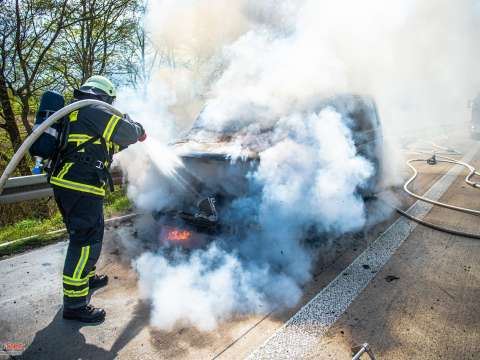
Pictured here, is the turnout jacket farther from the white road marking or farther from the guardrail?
the guardrail

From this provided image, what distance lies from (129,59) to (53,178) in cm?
845

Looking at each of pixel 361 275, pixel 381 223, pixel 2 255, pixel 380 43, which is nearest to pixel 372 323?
pixel 361 275

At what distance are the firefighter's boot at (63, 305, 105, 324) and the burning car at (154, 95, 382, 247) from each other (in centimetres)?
135

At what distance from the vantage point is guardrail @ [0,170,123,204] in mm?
4453

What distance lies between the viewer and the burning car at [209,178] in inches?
145

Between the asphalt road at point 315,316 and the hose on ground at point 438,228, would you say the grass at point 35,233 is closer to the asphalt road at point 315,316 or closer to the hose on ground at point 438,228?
the asphalt road at point 315,316

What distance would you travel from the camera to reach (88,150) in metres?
2.80

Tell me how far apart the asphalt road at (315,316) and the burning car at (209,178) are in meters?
0.77

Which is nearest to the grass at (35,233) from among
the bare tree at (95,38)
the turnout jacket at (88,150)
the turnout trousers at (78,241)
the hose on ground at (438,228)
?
the turnout trousers at (78,241)

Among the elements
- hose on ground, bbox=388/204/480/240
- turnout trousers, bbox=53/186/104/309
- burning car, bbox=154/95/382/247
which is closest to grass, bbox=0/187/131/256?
burning car, bbox=154/95/382/247

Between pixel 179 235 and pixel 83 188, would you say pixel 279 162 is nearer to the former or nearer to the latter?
pixel 179 235

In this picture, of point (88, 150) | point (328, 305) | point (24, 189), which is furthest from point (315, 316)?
point (24, 189)

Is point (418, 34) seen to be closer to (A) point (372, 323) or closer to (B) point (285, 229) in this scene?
(B) point (285, 229)

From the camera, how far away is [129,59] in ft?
33.3
